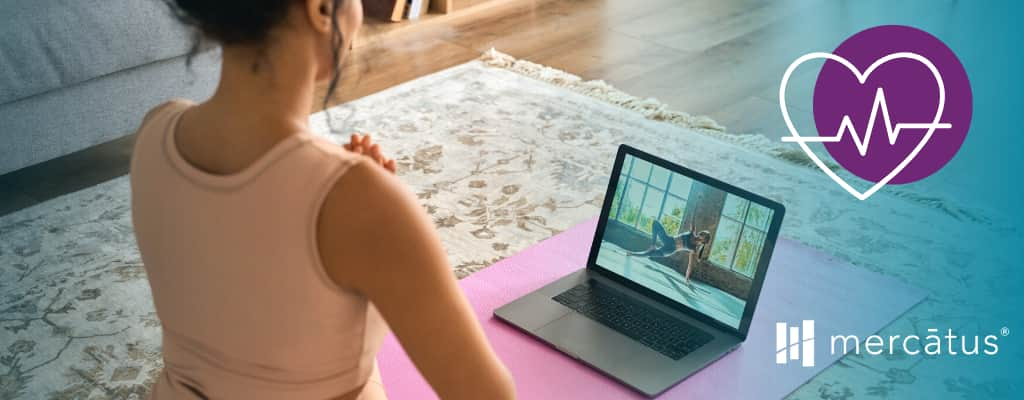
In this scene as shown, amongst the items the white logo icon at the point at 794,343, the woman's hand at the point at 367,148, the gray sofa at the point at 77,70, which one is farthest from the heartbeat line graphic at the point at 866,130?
the woman's hand at the point at 367,148

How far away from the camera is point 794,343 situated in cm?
173

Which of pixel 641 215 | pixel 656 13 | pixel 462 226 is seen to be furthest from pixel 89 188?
pixel 656 13

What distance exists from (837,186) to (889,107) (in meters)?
0.53

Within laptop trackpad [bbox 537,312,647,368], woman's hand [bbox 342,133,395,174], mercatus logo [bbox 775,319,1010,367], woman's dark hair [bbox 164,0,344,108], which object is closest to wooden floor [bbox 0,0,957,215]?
mercatus logo [bbox 775,319,1010,367]

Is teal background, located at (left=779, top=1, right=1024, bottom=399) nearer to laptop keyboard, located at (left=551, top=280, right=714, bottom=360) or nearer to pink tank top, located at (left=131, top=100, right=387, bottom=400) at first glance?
laptop keyboard, located at (left=551, top=280, right=714, bottom=360)

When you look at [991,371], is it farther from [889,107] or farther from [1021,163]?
[889,107]

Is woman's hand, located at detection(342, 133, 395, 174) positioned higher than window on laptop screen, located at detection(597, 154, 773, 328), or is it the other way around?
woman's hand, located at detection(342, 133, 395, 174)

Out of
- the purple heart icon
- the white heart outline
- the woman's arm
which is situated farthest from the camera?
the purple heart icon

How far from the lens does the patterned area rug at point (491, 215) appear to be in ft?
6.27

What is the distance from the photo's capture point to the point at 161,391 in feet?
3.56

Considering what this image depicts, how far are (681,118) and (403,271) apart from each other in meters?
2.24

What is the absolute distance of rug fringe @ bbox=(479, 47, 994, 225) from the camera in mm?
2581

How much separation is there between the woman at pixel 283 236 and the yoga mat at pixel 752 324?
55 cm

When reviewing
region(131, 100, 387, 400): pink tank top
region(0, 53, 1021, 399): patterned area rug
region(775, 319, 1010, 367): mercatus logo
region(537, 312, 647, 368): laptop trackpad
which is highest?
region(131, 100, 387, 400): pink tank top
